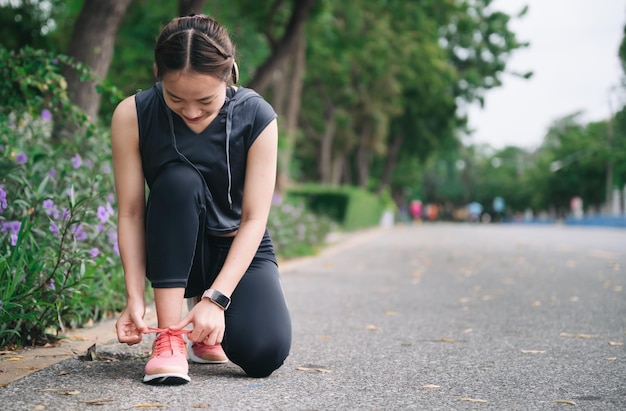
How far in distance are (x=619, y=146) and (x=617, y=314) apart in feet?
26.3

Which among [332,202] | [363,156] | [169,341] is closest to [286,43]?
[169,341]

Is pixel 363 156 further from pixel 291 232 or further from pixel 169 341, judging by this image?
pixel 169 341

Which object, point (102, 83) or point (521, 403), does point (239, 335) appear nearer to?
point (521, 403)

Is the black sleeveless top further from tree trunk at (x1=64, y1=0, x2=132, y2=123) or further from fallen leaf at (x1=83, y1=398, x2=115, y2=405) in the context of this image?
tree trunk at (x1=64, y1=0, x2=132, y2=123)

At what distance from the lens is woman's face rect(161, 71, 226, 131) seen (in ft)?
9.21

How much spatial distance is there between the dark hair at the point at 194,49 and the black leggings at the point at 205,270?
0.43 meters

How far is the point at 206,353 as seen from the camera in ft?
11.5

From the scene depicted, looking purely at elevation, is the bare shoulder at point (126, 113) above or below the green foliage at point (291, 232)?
above

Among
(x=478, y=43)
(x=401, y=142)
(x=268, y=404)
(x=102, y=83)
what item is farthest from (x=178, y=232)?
(x=401, y=142)

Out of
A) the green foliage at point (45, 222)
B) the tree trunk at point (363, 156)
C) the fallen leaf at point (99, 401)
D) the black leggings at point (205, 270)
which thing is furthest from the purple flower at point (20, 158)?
the tree trunk at point (363, 156)

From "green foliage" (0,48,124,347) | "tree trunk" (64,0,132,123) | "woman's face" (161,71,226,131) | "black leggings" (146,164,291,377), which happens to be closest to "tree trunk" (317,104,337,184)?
"tree trunk" (64,0,132,123)

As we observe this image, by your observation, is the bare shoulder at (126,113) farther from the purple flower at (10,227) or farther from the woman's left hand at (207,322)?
the purple flower at (10,227)

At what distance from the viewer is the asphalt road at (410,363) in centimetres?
279

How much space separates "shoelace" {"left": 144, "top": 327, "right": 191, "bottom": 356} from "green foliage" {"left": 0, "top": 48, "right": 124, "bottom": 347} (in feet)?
2.49
